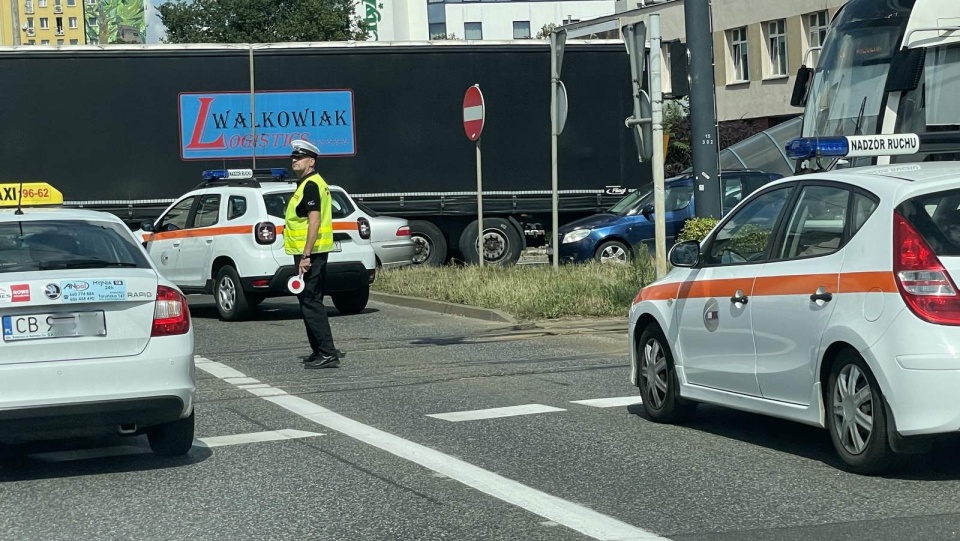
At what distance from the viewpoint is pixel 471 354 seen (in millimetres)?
12695

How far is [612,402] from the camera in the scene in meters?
9.77

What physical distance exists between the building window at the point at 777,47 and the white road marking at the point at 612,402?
37.8 meters

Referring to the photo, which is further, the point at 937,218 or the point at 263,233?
the point at 263,233

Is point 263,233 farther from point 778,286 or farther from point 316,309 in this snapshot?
point 778,286

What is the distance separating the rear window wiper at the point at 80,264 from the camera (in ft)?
24.8

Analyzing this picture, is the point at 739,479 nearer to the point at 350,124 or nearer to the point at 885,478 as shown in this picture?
the point at 885,478

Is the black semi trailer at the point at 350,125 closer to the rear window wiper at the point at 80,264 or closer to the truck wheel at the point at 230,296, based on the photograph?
the truck wheel at the point at 230,296

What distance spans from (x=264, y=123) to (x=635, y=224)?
6049 mm

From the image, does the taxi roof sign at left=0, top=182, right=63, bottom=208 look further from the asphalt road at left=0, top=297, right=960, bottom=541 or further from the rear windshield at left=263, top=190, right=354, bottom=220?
the rear windshield at left=263, top=190, right=354, bottom=220

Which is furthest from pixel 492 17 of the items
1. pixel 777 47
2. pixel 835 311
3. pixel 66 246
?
pixel 835 311

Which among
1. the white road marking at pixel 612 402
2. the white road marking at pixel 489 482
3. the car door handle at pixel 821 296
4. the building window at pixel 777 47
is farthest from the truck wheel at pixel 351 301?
the building window at pixel 777 47

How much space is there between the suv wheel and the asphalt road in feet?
0.28

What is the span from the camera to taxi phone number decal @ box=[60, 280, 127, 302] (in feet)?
24.0

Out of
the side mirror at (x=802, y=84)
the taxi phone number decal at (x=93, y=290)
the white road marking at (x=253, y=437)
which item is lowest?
the white road marking at (x=253, y=437)
